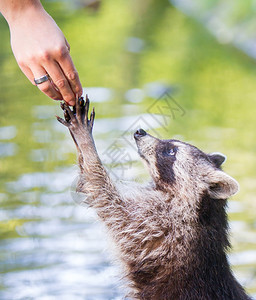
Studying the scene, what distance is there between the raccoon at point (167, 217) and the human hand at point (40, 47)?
0.69m

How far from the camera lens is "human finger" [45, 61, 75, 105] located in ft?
12.3

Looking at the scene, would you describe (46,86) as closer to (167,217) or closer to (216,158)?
(167,217)

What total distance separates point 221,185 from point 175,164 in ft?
1.35

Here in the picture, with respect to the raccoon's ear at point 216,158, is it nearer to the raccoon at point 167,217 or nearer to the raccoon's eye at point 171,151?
the raccoon at point 167,217

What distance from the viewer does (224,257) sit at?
15.4ft

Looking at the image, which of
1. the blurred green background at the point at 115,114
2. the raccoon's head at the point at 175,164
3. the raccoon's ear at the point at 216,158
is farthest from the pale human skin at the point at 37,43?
the blurred green background at the point at 115,114

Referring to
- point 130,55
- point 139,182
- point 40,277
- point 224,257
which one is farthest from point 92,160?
point 130,55

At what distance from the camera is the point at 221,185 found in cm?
469

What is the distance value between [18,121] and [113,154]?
1.89 meters

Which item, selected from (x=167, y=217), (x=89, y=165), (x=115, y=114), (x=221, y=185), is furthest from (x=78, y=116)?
(x=115, y=114)

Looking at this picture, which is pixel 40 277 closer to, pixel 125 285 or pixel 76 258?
pixel 76 258

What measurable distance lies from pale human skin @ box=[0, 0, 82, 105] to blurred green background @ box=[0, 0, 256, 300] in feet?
7.47

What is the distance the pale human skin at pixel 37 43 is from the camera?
3645 mm

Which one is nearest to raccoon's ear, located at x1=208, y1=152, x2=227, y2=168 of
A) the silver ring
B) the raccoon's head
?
the raccoon's head
